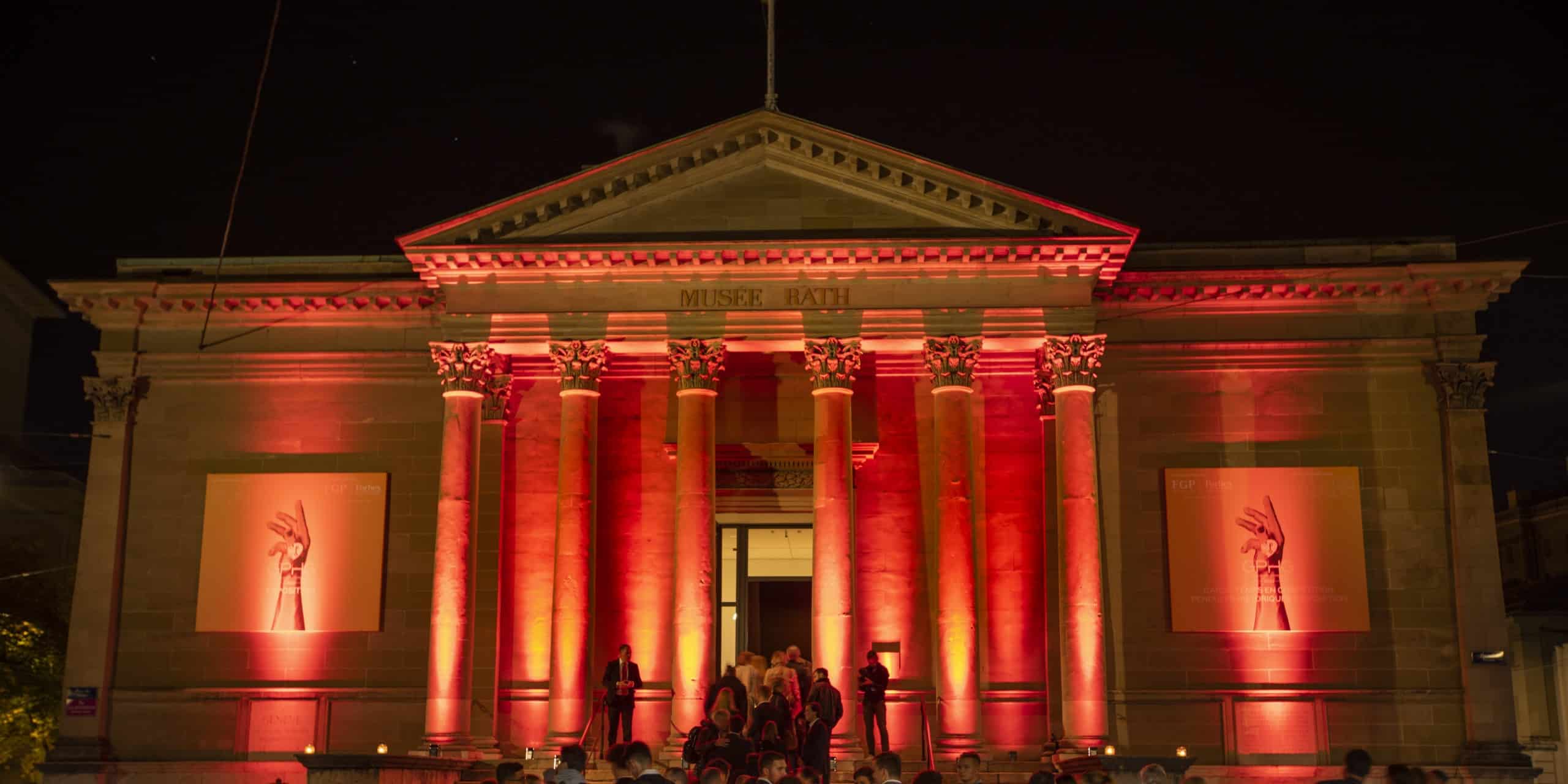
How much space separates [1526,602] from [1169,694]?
29.4 meters

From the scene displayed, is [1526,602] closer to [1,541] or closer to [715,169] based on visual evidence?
[715,169]

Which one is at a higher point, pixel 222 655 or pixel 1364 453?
pixel 1364 453

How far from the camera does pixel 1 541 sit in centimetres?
4666

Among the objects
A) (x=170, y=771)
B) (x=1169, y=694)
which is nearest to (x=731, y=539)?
(x=1169, y=694)

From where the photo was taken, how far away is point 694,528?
2962 cm

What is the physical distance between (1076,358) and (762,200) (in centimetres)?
684

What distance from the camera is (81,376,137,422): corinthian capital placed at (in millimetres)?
32938

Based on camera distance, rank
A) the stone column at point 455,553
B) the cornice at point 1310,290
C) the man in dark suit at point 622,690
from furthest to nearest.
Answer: the cornice at point 1310,290, the stone column at point 455,553, the man in dark suit at point 622,690

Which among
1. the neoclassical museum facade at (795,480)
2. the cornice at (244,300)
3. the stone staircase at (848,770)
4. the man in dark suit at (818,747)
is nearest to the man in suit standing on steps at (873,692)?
the stone staircase at (848,770)

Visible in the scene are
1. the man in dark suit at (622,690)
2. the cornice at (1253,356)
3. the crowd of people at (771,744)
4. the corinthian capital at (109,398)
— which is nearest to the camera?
the crowd of people at (771,744)

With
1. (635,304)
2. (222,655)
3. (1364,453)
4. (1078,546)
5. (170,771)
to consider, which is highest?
(635,304)

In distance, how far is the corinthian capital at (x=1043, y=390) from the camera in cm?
3114

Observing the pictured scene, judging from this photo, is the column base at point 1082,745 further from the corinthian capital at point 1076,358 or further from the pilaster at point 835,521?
the corinthian capital at point 1076,358

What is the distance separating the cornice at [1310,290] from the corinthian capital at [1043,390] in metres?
1.89
